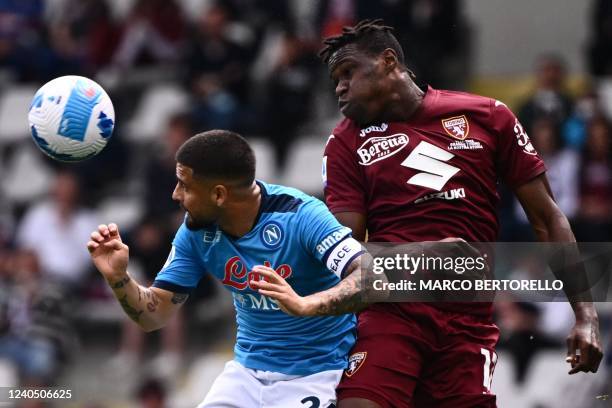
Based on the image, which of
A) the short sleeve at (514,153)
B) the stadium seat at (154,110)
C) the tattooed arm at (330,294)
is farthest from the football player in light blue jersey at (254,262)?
the stadium seat at (154,110)

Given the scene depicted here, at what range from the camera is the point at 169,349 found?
12672 millimetres

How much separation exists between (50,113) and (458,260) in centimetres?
219

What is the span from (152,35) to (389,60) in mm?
9325

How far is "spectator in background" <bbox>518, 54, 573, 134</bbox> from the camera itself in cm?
1199

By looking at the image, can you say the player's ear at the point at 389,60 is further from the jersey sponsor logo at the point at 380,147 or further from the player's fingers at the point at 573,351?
the player's fingers at the point at 573,351

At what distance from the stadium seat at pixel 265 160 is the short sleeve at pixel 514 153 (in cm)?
714

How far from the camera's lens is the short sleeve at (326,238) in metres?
5.96

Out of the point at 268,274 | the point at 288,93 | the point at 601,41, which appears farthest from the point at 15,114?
the point at 268,274

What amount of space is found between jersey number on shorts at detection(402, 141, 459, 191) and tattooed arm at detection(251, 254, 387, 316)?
60 cm

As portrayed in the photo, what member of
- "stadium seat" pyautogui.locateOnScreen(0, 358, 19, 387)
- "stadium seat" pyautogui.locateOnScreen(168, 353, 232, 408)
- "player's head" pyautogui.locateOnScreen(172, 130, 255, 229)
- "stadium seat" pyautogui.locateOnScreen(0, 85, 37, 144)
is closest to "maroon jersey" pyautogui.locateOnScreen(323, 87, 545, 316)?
"player's head" pyautogui.locateOnScreen(172, 130, 255, 229)

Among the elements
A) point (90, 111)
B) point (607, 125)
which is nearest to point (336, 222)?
point (90, 111)

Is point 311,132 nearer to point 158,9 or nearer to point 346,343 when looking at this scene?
point 158,9

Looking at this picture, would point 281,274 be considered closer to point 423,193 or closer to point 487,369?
point 423,193

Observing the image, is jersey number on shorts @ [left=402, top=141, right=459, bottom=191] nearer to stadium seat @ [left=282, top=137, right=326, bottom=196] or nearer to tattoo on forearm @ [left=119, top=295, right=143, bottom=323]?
tattoo on forearm @ [left=119, top=295, right=143, bottom=323]
